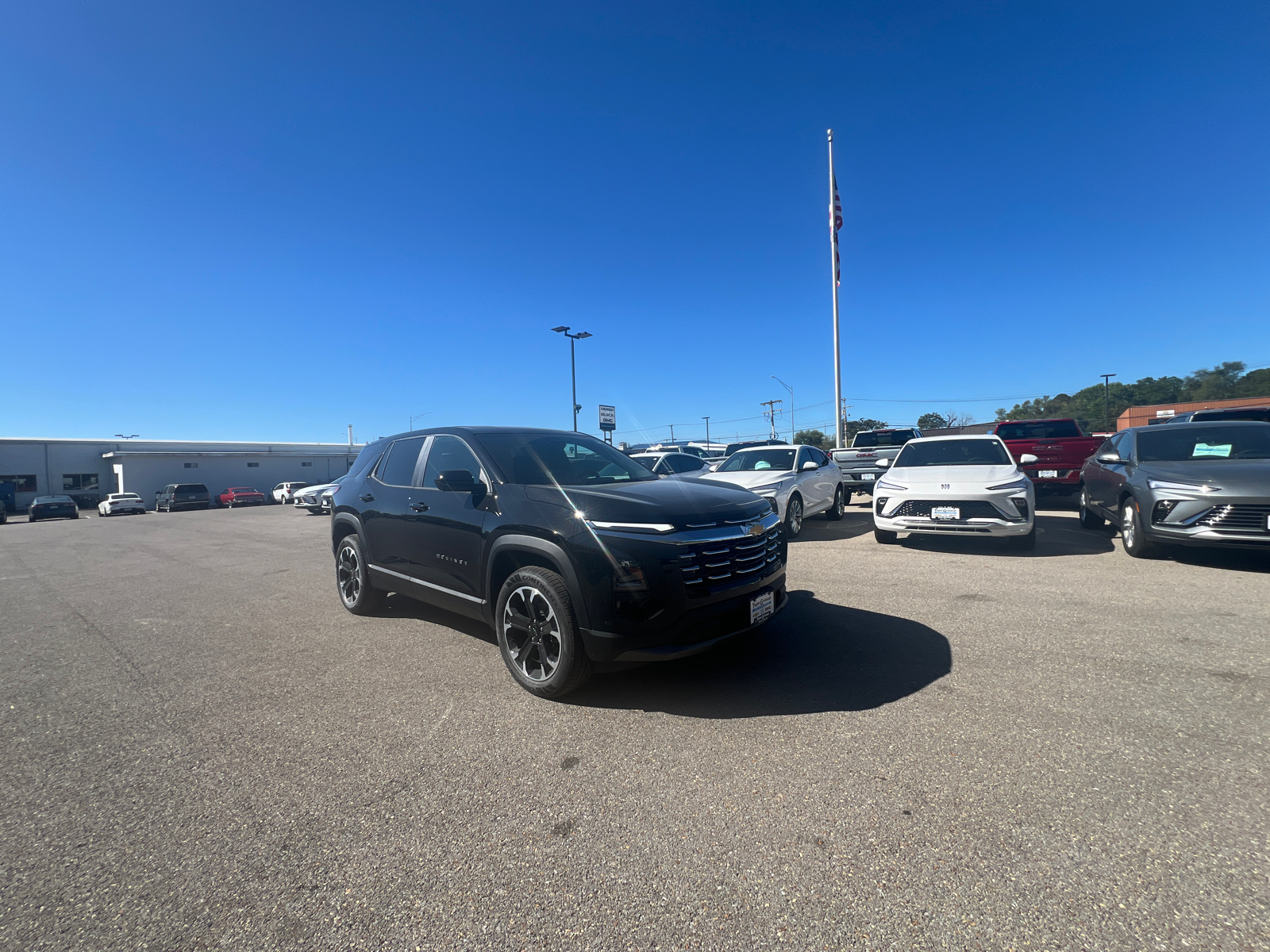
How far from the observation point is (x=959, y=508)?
7566 mm

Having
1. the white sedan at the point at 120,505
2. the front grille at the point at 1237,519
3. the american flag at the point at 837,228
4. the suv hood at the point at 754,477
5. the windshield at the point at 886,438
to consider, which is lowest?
the white sedan at the point at 120,505

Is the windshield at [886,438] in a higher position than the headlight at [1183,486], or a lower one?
higher

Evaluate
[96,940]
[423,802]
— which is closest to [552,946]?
[423,802]

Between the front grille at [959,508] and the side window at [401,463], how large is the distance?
6.21 metres

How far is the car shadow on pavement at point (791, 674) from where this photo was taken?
346 cm

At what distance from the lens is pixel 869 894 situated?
1960 mm

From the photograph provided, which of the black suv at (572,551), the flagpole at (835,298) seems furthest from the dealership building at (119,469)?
the black suv at (572,551)

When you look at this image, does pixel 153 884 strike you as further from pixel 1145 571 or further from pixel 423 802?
pixel 1145 571

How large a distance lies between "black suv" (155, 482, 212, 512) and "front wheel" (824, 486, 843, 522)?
37.1 metres

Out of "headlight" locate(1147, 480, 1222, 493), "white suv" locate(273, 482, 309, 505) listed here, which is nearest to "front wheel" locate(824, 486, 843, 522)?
"headlight" locate(1147, 480, 1222, 493)

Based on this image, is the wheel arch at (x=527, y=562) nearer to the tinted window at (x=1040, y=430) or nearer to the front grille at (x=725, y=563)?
the front grille at (x=725, y=563)

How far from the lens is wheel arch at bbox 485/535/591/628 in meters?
3.43

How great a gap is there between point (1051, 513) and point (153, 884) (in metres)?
15.0

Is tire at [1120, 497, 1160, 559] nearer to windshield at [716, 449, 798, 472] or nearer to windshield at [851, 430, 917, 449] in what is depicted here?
windshield at [716, 449, 798, 472]
